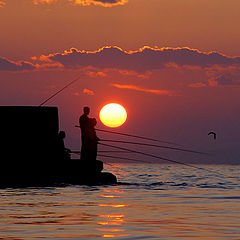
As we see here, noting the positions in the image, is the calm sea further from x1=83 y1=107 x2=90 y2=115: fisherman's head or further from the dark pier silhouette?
x1=83 y1=107 x2=90 y2=115: fisherman's head

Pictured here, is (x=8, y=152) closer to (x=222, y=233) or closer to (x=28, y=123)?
(x=28, y=123)

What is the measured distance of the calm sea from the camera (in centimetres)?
1155

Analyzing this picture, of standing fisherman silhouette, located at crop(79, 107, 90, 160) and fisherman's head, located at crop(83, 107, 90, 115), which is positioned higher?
fisherman's head, located at crop(83, 107, 90, 115)

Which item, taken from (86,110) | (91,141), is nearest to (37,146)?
(91,141)

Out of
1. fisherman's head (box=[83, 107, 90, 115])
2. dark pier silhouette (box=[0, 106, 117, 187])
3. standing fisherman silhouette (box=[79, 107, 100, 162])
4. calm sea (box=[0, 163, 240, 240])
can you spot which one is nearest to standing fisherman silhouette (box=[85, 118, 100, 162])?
standing fisherman silhouette (box=[79, 107, 100, 162])

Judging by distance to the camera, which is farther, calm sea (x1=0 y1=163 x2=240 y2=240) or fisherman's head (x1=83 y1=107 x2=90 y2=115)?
fisherman's head (x1=83 y1=107 x2=90 y2=115)

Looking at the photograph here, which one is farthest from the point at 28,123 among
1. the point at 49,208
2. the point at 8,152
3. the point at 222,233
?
the point at 222,233

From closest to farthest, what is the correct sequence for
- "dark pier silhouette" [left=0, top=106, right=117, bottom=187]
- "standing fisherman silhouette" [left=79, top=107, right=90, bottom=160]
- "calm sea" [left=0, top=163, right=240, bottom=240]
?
"calm sea" [left=0, top=163, right=240, bottom=240] < "dark pier silhouette" [left=0, top=106, right=117, bottom=187] < "standing fisherman silhouette" [left=79, top=107, right=90, bottom=160]

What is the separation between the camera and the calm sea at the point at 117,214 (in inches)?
455

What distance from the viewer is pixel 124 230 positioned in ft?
38.9

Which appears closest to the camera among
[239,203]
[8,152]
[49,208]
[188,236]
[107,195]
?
[188,236]

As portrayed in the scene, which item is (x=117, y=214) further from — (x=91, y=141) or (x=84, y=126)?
Answer: (x=91, y=141)

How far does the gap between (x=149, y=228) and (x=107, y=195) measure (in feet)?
24.4

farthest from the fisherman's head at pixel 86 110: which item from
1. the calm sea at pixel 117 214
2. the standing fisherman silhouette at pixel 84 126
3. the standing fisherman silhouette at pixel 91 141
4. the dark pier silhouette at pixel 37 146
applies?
the calm sea at pixel 117 214
